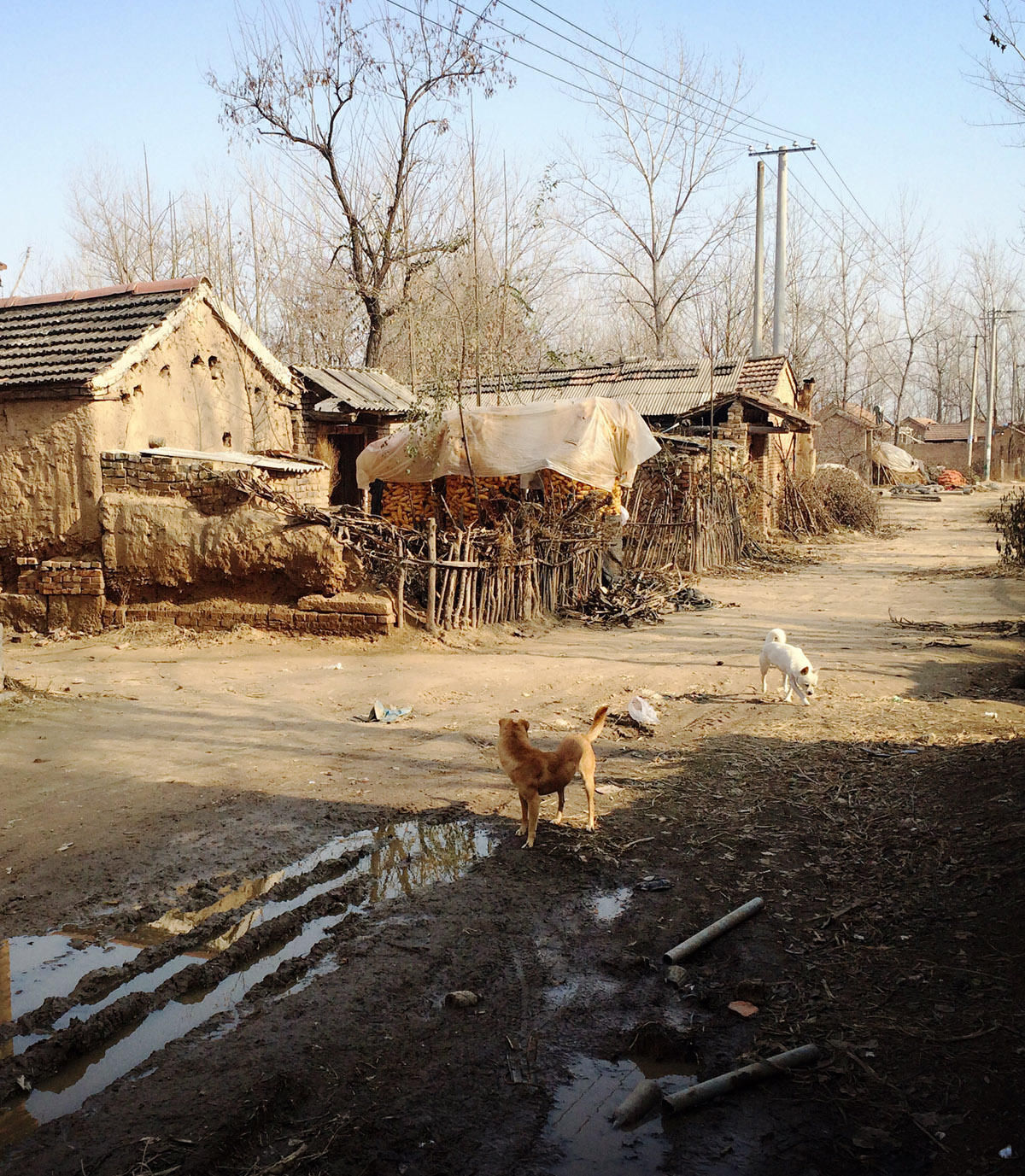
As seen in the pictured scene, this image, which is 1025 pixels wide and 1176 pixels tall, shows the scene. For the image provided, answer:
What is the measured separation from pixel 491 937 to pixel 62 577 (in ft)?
31.7

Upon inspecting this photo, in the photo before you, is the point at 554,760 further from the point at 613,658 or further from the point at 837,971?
the point at 613,658

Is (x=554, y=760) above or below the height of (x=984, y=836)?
above

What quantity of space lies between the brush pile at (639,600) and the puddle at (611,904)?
26.8ft

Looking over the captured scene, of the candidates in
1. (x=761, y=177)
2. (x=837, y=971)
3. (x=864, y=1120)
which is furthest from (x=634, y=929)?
(x=761, y=177)

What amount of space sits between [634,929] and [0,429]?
11.0m

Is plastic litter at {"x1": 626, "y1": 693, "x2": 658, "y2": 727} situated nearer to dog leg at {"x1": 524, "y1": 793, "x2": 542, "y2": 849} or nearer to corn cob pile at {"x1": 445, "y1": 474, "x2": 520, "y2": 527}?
A: dog leg at {"x1": 524, "y1": 793, "x2": 542, "y2": 849}

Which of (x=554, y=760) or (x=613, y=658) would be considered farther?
(x=613, y=658)

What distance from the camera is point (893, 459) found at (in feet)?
166

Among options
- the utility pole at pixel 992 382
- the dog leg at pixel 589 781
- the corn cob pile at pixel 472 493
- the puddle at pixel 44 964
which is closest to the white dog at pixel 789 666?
the dog leg at pixel 589 781

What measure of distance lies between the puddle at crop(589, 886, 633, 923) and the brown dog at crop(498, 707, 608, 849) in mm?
596

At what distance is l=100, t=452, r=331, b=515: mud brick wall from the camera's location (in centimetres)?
1138

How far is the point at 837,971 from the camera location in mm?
3744

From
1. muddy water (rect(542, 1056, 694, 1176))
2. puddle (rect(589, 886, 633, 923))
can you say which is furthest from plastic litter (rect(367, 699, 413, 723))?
muddy water (rect(542, 1056, 694, 1176))

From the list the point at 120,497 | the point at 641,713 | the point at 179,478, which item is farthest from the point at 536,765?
Result: the point at 120,497
